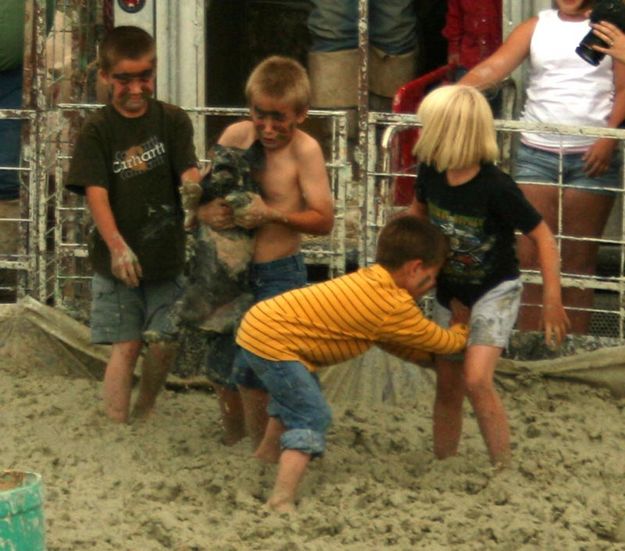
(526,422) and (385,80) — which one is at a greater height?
(385,80)

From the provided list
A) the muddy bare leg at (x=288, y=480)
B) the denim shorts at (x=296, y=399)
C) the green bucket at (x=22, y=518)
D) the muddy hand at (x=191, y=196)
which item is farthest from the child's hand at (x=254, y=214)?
the green bucket at (x=22, y=518)

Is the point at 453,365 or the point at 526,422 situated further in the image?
the point at 526,422

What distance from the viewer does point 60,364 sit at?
8.16 m

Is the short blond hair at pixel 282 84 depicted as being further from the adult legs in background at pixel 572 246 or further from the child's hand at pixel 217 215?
the adult legs in background at pixel 572 246

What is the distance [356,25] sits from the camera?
887 centimetres

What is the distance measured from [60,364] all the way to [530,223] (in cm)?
281

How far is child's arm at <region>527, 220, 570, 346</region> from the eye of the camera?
20.6 feet

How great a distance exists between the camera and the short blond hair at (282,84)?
255 inches

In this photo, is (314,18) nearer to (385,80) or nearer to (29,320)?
(385,80)

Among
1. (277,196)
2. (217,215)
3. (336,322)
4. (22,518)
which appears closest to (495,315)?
(336,322)

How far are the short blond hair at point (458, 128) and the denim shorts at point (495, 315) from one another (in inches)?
19.8

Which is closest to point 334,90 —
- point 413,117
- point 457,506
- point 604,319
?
point 413,117

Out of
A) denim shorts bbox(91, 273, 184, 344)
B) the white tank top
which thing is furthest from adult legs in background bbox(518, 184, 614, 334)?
denim shorts bbox(91, 273, 184, 344)

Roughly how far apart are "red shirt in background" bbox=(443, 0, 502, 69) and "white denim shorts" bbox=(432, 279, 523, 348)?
236 centimetres
